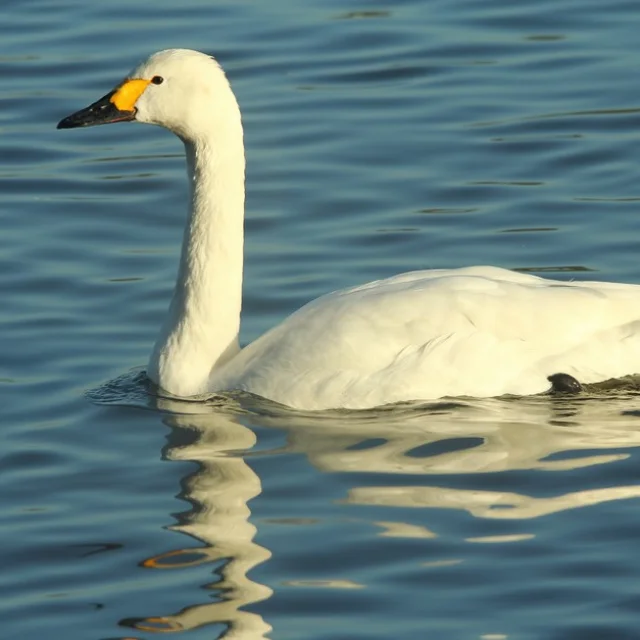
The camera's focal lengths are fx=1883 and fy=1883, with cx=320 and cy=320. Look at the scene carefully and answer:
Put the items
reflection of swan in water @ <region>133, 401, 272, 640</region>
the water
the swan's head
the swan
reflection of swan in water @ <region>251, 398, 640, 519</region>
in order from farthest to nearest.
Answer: the swan's head, the swan, reflection of swan in water @ <region>251, 398, 640, 519</region>, the water, reflection of swan in water @ <region>133, 401, 272, 640</region>

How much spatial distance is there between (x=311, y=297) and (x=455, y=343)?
205 cm

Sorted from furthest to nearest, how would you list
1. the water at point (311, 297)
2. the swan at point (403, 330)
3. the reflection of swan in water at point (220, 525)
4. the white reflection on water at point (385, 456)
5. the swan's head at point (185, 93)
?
the swan's head at point (185, 93) → the swan at point (403, 330) → the white reflection on water at point (385, 456) → the water at point (311, 297) → the reflection of swan in water at point (220, 525)

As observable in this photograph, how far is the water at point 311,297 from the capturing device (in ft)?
22.5

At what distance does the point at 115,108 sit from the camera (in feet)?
30.7

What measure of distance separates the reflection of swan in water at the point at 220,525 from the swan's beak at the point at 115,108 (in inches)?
58.0

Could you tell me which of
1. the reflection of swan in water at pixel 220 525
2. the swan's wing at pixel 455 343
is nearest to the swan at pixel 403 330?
the swan's wing at pixel 455 343

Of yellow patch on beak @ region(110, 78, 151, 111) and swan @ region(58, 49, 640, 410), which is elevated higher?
yellow patch on beak @ region(110, 78, 151, 111)

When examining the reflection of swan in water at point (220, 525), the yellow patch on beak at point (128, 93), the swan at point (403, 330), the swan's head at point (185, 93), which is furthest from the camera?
the yellow patch on beak at point (128, 93)

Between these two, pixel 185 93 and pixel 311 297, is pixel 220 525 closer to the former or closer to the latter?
pixel 185 93

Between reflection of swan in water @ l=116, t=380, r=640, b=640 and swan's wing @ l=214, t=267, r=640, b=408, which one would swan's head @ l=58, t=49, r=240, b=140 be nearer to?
swan's wing @ l=214, t=267, r=640, b=408

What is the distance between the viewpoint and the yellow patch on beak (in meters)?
9.28

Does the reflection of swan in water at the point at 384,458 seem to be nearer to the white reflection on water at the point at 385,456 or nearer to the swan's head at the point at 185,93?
the white reflection on water at the point at 385,456

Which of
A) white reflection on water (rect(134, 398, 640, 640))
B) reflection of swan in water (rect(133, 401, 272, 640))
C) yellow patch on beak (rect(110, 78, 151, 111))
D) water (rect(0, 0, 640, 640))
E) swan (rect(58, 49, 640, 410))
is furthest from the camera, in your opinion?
yellow patch on beak (rect(110, 78, 151, 111))

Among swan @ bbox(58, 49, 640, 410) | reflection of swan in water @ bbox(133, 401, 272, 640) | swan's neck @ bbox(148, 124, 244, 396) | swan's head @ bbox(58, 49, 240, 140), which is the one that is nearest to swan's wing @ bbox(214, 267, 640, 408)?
swan @ bbox(58, 49, 640, 410)
